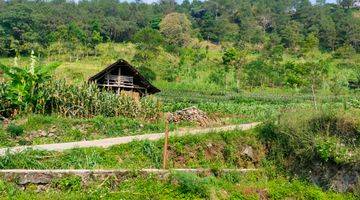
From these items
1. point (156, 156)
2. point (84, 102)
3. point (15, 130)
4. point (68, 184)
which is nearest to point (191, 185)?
point (156, 156)

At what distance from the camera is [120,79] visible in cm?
2606

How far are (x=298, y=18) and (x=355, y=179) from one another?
78292 millimetres

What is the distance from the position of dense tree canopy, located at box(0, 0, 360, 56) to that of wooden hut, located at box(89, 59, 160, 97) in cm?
3152

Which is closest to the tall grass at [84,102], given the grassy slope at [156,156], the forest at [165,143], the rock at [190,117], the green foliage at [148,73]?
the forest at [165,143]

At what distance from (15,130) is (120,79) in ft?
33.1

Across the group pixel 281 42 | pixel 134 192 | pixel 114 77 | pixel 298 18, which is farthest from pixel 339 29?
pixel 134 192

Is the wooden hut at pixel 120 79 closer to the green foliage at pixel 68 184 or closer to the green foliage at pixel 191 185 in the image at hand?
the green foliage at pixel 191 185

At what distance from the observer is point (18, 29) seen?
6250cm

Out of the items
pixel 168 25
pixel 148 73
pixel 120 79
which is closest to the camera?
pixel 120 79

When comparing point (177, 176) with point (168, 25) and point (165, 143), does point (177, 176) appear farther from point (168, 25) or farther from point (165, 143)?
point (168, 25)

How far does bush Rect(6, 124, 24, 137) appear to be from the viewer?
53.8 ft

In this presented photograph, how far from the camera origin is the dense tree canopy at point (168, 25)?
198ft

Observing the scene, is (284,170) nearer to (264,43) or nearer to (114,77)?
(114,77)

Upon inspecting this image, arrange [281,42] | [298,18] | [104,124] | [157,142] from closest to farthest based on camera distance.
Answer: [157,142] < [104,124] < [281,42] < [298,18]
